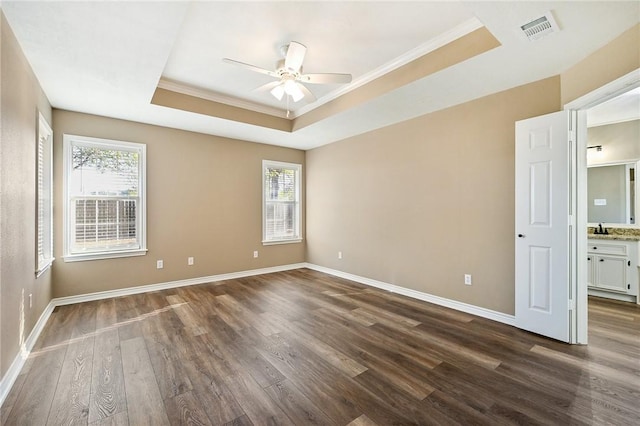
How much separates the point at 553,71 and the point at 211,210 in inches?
197

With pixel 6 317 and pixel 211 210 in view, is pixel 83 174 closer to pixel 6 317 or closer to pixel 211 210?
pixel 211 210

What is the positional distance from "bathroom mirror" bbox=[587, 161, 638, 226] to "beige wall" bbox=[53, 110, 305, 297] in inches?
218

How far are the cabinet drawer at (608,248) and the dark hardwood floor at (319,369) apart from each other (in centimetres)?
74

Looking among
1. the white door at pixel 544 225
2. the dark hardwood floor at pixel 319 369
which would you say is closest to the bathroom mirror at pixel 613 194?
the dark hardwood floor at pixel 319 369

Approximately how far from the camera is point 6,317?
6.70 feet

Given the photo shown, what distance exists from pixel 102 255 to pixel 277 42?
3.78 metres

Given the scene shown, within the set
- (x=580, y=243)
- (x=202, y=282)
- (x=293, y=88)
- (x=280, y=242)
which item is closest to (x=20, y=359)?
(x=202, y=282)

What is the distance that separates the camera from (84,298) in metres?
3.91

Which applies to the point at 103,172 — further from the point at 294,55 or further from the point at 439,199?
the point at 439,199

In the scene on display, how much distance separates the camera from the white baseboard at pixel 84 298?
80.6 inches

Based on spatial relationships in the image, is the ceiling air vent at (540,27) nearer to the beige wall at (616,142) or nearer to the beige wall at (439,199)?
the beige wall at (439,199)

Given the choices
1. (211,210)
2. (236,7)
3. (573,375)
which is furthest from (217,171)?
(573,375)

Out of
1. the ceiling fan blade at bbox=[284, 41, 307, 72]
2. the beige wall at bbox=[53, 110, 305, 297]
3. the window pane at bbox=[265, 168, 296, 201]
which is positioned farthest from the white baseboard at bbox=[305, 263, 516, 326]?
the ceiling fan blade at bbox=[284, 41, 307, 72]

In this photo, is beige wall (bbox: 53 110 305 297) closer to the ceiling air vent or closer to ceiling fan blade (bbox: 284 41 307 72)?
ceiling fan blade (bbox: 284 41 307 72)
